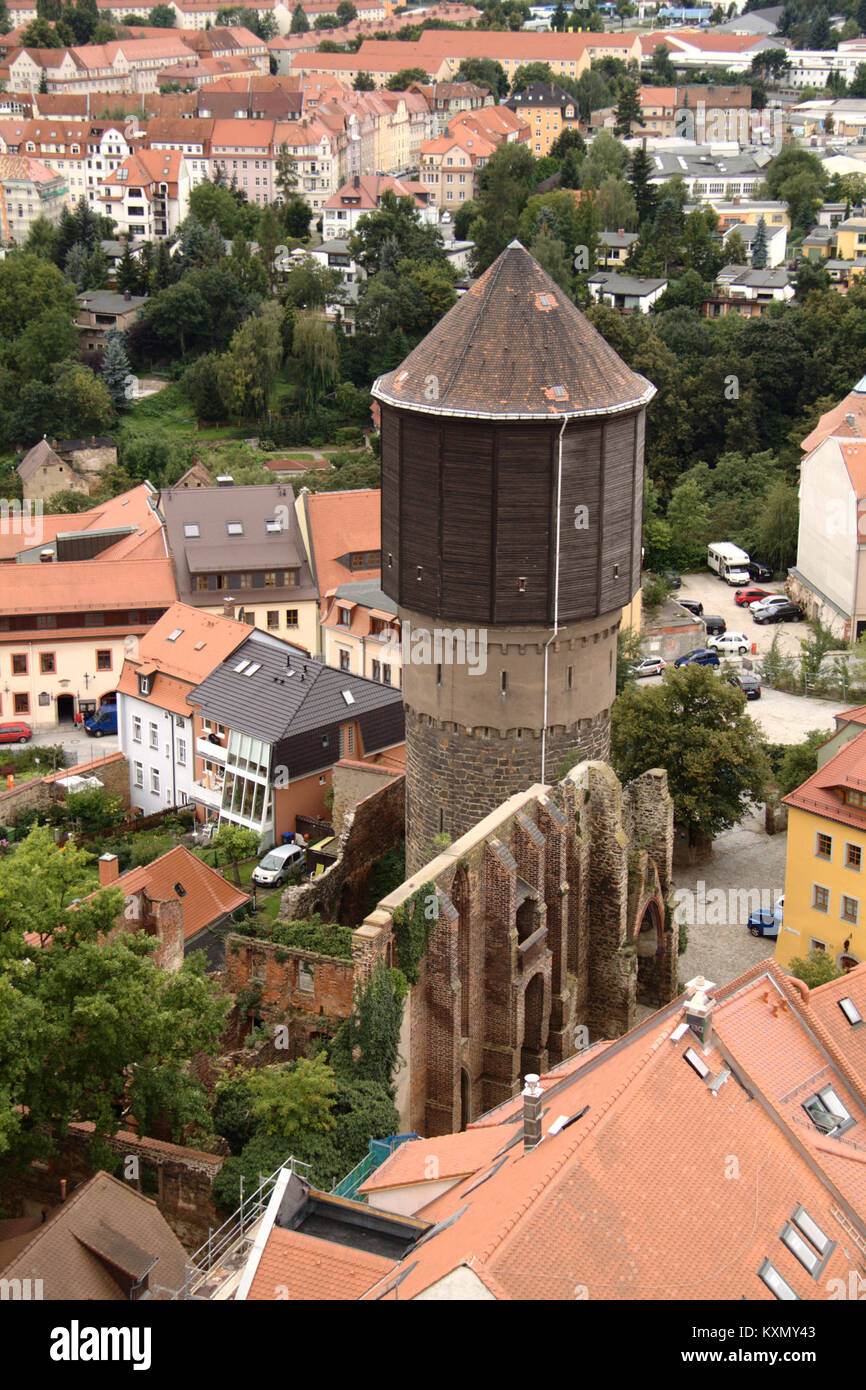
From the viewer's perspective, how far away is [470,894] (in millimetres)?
32844

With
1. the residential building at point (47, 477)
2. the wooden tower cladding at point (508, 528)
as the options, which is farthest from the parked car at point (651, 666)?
the residential building at point (47, 477)

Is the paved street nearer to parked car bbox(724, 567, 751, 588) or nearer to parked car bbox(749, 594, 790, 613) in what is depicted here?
parked car bbox(749, 594, 790, 613)

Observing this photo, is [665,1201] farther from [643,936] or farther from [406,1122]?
[643,936]

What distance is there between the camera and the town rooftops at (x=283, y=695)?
182 ft

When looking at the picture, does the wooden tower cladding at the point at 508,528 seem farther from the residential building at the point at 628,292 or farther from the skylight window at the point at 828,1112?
the residential building at the point at 628,292

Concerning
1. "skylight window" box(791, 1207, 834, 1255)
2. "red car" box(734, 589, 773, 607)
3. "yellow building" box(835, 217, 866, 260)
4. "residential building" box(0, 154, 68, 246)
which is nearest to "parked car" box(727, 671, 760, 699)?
"red car" box(734, 589, 773, 607)

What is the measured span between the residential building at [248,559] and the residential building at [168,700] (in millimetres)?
9599

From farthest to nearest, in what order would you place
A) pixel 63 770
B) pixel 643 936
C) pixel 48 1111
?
pixel 63 770 → pixel 643 936 → pixel 48 1111

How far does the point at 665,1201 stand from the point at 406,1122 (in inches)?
389

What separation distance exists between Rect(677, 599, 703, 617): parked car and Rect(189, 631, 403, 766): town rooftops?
30.8 meters

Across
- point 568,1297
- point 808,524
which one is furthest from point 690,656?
point 568,1297

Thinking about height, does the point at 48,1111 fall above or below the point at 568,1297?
below

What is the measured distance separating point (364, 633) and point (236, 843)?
16780 mm

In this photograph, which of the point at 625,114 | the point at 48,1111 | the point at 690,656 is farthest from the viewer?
the point at 625,114
